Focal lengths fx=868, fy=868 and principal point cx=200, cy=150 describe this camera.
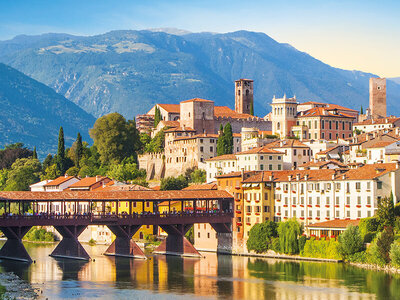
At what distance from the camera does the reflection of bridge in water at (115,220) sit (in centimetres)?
8269

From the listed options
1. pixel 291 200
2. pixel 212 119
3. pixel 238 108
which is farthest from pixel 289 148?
pixel 238 108

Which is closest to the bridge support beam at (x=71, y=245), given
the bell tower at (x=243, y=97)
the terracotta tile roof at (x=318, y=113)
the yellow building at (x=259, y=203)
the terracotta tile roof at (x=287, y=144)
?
the yellow building at (x=259, y=203)

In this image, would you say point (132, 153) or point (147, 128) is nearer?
point (132, 153)

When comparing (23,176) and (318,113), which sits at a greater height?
(318,113)

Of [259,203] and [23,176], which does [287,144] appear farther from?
[23,176]

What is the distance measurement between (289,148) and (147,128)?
2330 inches

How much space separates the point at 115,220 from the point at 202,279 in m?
19.0

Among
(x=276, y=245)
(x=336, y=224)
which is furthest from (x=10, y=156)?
(x=336, y=224)

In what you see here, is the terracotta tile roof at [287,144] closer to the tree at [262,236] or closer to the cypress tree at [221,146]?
the cypress tree at [221,146]

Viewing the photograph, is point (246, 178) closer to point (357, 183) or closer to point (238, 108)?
point (357, 183)

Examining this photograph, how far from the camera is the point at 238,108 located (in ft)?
599

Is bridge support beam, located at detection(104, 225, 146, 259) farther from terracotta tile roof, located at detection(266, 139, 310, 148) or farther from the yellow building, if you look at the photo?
terracotta tile roof, located at detection(266, 139, 310, 148)

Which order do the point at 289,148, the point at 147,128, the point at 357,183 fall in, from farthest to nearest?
the point at 147,128 < the point at 289,148 < the point at 357,183

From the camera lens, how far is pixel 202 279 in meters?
69.7
